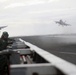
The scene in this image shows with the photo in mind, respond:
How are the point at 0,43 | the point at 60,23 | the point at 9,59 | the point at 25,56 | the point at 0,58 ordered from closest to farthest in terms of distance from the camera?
the point at 9,59
the point at 0,58
the point at 0,43
the point at 25,56
the point at 60,23

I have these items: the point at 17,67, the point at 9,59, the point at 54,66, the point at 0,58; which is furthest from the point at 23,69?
the point at 0,58

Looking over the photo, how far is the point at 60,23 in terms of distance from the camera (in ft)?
490

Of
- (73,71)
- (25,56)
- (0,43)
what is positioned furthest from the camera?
(25,56)

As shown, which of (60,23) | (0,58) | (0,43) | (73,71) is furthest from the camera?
(60,23)

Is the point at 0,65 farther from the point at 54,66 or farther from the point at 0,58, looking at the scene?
the point at 54,66

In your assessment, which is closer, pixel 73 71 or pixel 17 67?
pixel 73 71

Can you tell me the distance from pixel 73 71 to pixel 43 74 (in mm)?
594

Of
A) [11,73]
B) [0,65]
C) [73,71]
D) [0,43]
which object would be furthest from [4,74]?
[73,71]

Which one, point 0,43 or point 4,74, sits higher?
point 0,43

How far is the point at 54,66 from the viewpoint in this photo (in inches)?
195

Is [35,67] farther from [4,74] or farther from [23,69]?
[4,74]

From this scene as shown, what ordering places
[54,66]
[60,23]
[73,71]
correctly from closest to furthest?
[73,71] < [54,66] < [60,23]

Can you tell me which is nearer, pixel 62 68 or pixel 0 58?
pixel 62 68

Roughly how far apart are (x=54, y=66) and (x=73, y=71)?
2.11 ft
